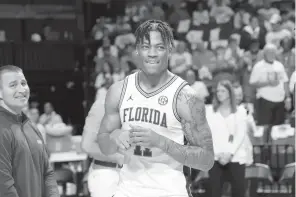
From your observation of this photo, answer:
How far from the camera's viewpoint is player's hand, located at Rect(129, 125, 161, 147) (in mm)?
3289

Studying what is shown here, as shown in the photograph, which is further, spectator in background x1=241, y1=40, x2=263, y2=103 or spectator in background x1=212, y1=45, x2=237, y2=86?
spectator in background x1=212, y1=45, x2=237, y2=86

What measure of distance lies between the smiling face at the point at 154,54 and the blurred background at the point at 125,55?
4.79m

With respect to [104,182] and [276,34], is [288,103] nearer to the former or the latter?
[276,34]

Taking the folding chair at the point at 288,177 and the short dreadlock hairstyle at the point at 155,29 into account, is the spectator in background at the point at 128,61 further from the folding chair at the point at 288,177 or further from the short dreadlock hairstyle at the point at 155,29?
the short dreadlock hairstyle at the point at 155,29

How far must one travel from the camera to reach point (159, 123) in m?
3.46

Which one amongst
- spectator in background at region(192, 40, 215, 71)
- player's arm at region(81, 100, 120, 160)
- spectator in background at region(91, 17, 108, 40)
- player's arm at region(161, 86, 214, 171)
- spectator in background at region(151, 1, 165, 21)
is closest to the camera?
player's arm at region(161, 86, 214, 171)

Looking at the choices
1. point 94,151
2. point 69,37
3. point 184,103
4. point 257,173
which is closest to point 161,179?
point 184,103

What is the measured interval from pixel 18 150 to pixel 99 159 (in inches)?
70.3

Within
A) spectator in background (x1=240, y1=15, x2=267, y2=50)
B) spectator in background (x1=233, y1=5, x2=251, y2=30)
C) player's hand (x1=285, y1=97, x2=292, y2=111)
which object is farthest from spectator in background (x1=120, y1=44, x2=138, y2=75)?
player's hand (x1=285, y1=97, x2=292, y2=111)

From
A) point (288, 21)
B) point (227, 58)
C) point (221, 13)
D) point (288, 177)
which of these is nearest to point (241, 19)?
point (221, 13)

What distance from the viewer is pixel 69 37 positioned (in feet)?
60.4

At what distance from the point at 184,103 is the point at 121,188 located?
570 mm

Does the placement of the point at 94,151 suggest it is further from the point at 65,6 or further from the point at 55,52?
the point at 65,6

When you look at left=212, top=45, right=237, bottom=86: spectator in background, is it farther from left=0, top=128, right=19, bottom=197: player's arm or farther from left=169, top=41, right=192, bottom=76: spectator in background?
left=0, top=128, right=19, bottom=197: player's arm
